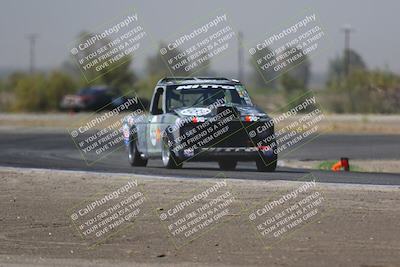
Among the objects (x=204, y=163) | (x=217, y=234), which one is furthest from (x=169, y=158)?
(x=217, y=234)

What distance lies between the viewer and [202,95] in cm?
2016

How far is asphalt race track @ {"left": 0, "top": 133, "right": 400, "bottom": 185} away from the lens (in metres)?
18.0

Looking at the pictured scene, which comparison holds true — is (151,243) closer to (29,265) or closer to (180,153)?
(29,265)

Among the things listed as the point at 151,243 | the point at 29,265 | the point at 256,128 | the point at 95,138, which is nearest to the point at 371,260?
the point at 151,243

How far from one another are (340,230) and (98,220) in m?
3.13

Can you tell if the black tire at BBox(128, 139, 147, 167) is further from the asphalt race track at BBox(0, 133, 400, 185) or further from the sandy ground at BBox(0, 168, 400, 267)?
the sandy ground at BBox(0, 168, 400, 267)

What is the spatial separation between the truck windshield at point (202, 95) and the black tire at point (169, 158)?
72 cm

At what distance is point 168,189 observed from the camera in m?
16.0

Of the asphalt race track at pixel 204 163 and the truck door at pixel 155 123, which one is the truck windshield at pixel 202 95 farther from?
the asphalt race track at pixel 204 163

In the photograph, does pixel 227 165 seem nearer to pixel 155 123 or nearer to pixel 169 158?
pixel 155 123

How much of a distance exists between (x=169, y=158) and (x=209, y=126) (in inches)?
41.3

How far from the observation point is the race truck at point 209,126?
1908 centimetres

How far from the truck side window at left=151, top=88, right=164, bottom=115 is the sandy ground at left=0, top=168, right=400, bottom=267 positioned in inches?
162

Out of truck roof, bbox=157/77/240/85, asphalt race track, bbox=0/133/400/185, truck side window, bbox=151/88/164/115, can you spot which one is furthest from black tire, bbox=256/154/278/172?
truck side window, bbox=151/88/164/115
